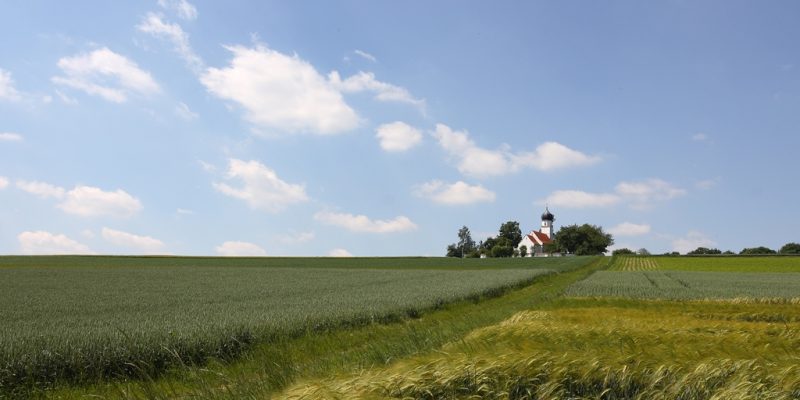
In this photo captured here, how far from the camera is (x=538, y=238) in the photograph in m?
186

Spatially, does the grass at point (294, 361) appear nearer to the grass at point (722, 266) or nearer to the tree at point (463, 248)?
Result: the grass at point (722, 266)

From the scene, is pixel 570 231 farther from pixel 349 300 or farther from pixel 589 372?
pixel 589 372

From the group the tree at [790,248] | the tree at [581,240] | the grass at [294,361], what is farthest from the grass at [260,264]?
the tree at [790,248]

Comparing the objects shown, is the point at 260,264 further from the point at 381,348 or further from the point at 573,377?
the point at 573,377

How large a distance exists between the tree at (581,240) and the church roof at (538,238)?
34.1 feet

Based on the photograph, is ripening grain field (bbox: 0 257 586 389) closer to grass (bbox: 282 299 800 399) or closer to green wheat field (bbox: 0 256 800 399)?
green wheat field (bbox: 0 256 800 399)

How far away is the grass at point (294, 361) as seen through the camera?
750 centimetres

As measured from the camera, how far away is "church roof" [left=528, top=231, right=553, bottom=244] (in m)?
179

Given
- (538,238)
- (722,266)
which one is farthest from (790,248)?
(722,266)

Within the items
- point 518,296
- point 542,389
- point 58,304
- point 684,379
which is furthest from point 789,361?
point 518,296

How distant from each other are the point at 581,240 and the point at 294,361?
163982 millimetres

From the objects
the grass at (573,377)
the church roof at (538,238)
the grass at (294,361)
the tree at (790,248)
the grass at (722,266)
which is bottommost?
the grass at (294,361)

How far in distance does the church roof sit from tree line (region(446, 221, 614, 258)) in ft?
13.7

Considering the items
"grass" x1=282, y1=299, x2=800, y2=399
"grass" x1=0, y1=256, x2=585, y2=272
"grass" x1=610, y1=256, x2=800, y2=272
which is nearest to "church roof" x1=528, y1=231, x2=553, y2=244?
"grass" x1=610, y1=256, x2=800, y2=272
